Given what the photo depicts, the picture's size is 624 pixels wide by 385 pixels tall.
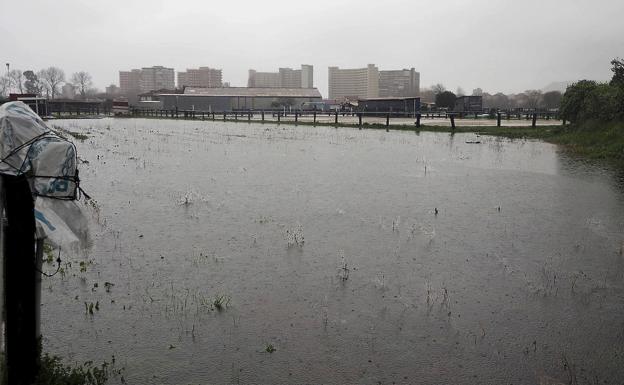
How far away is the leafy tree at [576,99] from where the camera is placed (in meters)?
29.4

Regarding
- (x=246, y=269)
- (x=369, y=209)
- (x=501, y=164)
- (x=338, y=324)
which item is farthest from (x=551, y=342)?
(x=501, y=164)

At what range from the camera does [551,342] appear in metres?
5.34

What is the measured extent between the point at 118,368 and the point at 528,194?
11.2 metres

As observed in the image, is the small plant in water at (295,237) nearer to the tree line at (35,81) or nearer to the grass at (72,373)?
the grass at (72,373)

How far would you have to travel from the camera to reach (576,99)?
2975cm

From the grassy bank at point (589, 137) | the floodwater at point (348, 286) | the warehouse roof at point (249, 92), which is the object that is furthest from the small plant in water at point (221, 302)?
the warehouse roof at point (249, 92)

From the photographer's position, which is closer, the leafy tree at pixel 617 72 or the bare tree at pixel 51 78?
the leafy tree at pixel 617 72

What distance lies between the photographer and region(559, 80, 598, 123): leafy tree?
29422 mm

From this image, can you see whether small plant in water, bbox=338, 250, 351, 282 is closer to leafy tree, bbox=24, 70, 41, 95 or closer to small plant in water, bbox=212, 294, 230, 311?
small plant in water, bbox=212, 294, 230, 311

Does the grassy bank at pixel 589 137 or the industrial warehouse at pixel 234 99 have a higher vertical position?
the industrial warehouse at pixel 234 99

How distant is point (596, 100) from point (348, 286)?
24.8 metres

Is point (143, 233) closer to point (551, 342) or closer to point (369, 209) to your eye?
point (369, 209)

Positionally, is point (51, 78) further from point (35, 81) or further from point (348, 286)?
point (348, 286)

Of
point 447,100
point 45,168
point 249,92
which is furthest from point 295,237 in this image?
point 249,92
